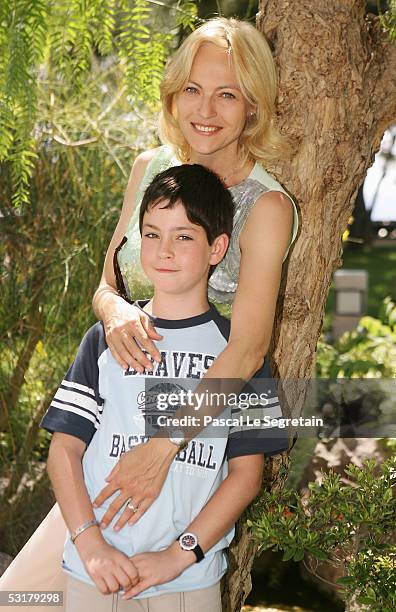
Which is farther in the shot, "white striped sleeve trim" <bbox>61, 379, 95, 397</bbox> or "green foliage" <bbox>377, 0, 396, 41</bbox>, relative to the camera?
"green foliage" <bbox>377, 0, 396, 41</bbox>

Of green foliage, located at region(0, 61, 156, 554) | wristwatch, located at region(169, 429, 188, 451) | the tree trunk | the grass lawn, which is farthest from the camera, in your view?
the grass lawn

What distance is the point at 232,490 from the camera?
1.99m

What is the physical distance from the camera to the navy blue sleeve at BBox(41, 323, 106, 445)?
2.04m

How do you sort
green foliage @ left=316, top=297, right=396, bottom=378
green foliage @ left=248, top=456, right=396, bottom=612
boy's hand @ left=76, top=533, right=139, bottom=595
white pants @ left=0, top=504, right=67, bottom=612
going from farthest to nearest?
1. green foliage @ left=316, top=297, right=396, bottom=378
2. green foliage @ left=248, top=456, right=396, bottom=612
3. white pants @ left=0, top=504, right=67, bottom=612
4. boy's hand @ left=76, top=533, right=139, bottom=595

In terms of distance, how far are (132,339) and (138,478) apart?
0.30 meters

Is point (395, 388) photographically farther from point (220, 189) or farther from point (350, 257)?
point (350, 257)

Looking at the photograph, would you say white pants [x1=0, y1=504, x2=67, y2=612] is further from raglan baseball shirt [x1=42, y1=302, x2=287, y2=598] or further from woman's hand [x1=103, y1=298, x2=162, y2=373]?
woman's hand [x1=103, y1=298, x2=162, y2=373]

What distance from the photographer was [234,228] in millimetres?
2221

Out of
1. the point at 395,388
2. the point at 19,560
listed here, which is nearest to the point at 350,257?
the point at 395,388

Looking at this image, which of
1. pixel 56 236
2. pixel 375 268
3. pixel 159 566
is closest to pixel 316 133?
pixel 159 566

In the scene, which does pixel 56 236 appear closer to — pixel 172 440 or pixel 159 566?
pixel 172 440

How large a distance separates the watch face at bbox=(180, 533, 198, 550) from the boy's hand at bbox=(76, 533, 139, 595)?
4.4 inches

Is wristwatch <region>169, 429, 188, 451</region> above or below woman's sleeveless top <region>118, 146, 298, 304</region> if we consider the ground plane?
below

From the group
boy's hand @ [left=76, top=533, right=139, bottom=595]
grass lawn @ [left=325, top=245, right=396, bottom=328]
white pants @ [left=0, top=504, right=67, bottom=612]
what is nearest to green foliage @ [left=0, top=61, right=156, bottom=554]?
white pants @ [left=0, top=504, right=67, bottom=612]
